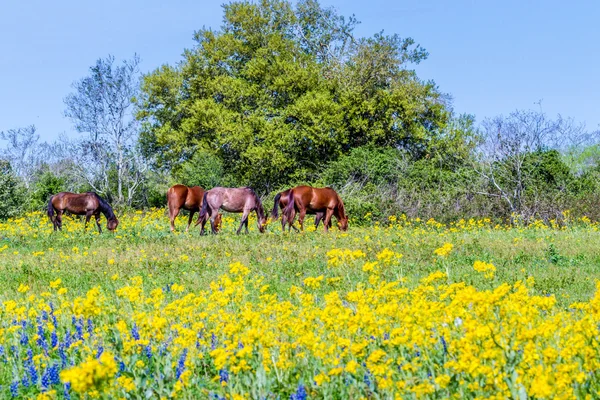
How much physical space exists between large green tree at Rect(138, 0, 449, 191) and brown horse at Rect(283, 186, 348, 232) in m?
15.2

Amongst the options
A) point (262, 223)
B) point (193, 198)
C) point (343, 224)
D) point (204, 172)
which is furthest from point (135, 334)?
point (204, 172)

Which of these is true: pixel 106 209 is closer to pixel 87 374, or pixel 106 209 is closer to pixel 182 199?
pixel 182 199

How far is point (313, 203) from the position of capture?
63.0 feet

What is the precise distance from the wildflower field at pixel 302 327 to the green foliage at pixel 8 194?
18176mm

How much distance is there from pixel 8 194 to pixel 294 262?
23689 millimetres

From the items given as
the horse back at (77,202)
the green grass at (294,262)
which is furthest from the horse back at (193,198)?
the green grass at (294,262)

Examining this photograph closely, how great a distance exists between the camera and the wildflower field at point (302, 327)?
3129mm

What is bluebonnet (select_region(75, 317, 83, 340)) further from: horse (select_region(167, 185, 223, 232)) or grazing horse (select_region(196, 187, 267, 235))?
horse (select_region(167, 185, 223, 232))

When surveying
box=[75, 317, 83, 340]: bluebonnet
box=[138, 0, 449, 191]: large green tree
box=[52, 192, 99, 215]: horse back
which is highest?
box=[138, 0, 449, 191]: large green tree

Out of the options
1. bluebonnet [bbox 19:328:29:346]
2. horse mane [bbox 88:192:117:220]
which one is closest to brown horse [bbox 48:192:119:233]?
horse mane [bbox 88:192:117:220]

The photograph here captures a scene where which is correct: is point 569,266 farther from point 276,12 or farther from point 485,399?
point 276,12

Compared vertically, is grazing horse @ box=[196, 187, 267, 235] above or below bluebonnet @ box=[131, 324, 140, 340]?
above

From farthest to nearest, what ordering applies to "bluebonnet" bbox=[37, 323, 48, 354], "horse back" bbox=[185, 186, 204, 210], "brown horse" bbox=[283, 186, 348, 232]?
"horse back" bbox=[185, 186, 204, 210], "brown horse" bbox=[283, 186, 348, 232], "bluebonnet" bbox=[37, 323, 48, 354]

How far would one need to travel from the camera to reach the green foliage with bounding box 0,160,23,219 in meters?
28.9
